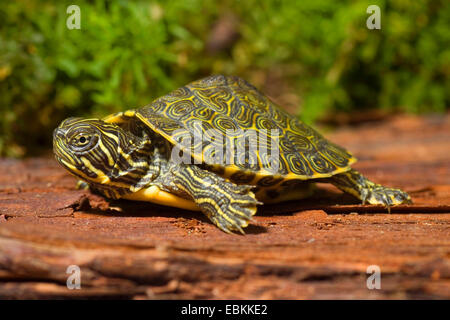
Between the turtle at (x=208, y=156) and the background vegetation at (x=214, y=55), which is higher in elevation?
the background vegetation at (x=214, y=55)

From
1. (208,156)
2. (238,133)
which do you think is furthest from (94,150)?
(238,133)

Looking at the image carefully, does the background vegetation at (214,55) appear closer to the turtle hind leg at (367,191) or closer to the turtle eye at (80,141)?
the turtle eye at (80,141)

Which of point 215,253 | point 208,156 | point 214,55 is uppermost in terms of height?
point 214,55

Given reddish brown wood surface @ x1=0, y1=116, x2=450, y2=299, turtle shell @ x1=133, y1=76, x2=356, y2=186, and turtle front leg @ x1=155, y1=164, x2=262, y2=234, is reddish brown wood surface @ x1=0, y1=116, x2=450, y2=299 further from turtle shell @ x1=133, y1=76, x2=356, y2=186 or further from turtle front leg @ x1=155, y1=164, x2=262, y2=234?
turtle shell @ x1=133, y1=76, x2=356, y2=186

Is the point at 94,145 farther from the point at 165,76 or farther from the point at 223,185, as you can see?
the point at 165,76

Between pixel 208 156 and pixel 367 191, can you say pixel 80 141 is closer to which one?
pixel 208 156

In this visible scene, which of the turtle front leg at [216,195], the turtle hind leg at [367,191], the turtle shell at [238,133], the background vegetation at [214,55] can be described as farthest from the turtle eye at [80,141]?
the background vegetation at [214,55]

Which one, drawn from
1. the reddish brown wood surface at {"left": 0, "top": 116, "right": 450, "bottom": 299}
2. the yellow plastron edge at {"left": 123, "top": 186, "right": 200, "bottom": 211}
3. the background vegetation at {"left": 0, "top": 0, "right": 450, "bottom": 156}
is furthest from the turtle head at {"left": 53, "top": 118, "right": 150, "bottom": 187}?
the background vegetation at {"left": 0, "top": 0, "right": 450, "bottom": 156}
